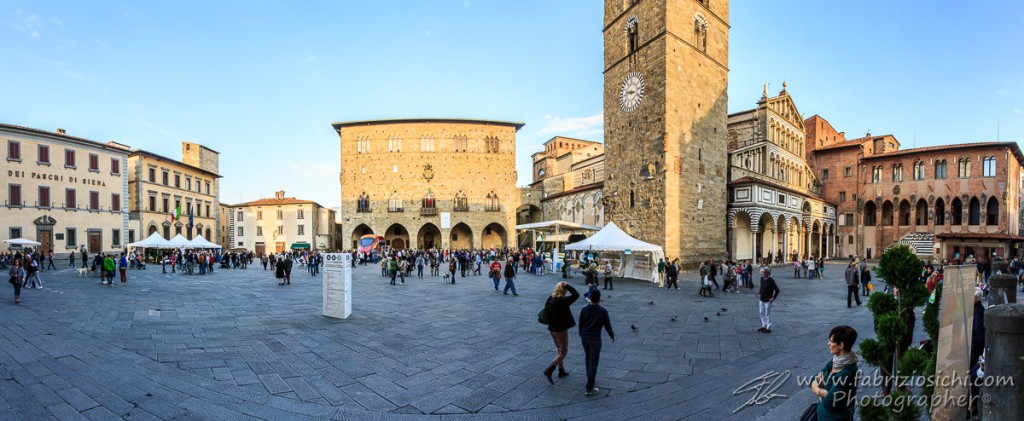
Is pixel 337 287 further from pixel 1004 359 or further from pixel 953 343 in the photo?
pixel 1004 359

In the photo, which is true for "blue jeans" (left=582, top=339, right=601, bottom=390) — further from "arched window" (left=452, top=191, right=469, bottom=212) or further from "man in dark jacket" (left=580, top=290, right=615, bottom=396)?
"arched window" (left=452, top=191, right=469, bottom=212)

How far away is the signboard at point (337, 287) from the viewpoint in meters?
9.13

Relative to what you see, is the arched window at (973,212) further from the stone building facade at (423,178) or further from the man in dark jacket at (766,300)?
the man in dark jacket at (766,300)

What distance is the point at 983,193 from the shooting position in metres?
31.3

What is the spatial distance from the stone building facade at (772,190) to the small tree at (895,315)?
23471 millimetres

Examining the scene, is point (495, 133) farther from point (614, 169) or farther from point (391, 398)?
point (391, 398)

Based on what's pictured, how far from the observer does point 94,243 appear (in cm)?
2939

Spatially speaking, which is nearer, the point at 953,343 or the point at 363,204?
the point at 953,343

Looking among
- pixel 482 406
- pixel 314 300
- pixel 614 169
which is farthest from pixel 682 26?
pixel 482 406

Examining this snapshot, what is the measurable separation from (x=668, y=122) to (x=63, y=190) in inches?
1482

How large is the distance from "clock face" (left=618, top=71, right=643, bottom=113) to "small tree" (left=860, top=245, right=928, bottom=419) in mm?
20010

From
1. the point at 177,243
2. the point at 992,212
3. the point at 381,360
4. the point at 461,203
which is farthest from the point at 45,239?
the point at 992,212

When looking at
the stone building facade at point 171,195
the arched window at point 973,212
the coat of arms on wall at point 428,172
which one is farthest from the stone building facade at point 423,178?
the arched window at point 973,212
